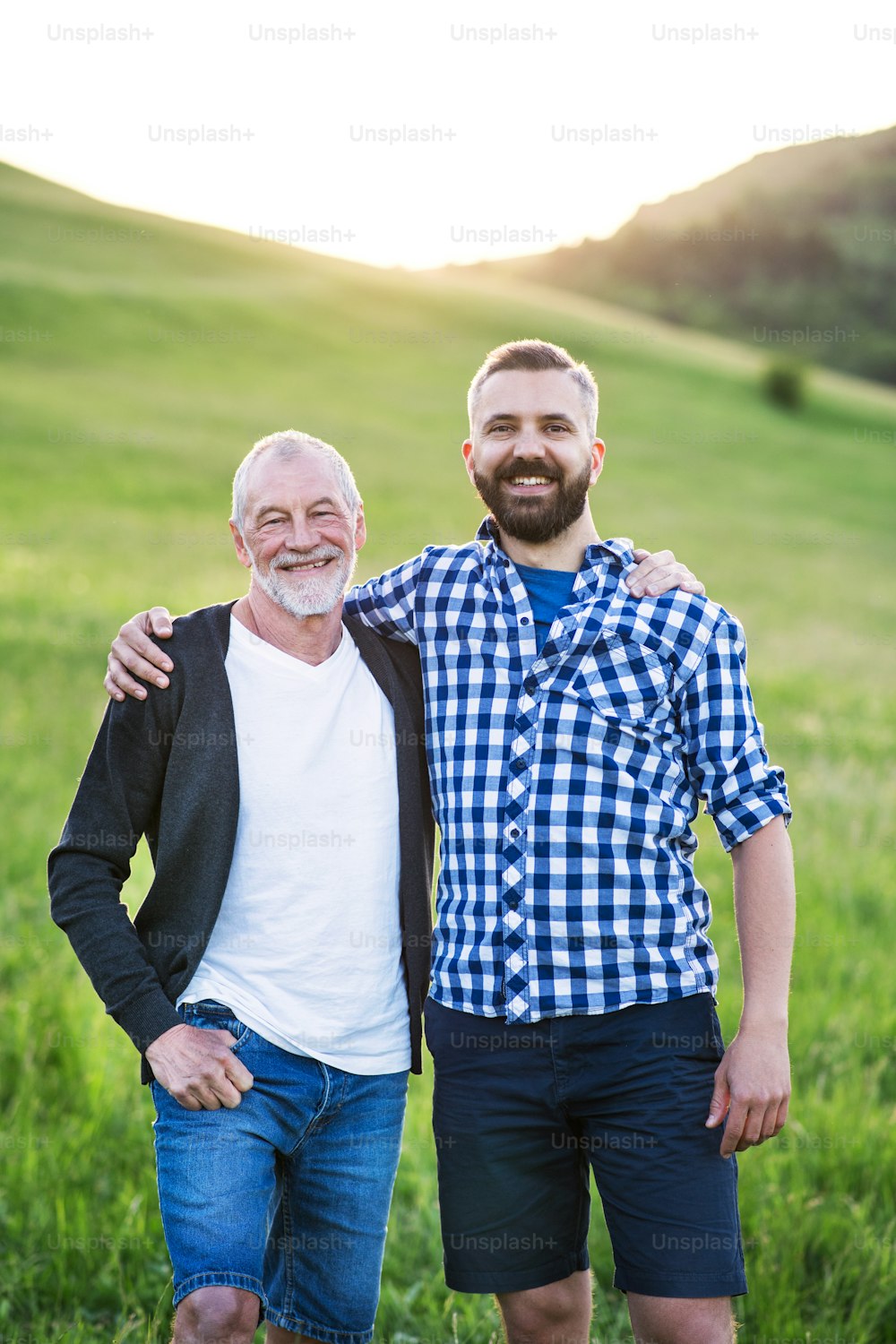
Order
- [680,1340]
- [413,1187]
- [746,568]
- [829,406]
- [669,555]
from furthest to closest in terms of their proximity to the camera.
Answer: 1. [829,406]
2. [746,568]
3. [413,1187]
4. [669,555]
5. [680,1340]

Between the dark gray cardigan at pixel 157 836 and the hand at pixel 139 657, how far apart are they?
0.03m

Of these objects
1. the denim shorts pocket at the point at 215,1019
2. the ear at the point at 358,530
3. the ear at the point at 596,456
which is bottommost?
the denim shorts pocket at the point at 215,1019

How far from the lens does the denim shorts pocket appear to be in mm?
3314

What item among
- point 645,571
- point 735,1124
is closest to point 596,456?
point 645,571

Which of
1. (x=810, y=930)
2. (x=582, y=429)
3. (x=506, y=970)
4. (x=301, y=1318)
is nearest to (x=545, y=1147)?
(x=506, y=970)

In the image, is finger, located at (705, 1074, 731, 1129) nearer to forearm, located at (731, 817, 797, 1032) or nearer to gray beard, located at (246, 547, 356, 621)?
forearm, located at (731, 817, 797, 1032)

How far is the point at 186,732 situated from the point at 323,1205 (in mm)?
1337

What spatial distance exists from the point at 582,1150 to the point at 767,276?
9871 centimetres

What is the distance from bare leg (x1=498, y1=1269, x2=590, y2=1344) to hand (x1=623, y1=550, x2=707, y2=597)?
190cm

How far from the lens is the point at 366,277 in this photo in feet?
174

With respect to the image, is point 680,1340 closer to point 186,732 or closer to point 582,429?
point 186,732

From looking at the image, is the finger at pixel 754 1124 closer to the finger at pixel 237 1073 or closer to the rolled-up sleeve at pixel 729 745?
the rolled-up sleeve at pixel 729 745

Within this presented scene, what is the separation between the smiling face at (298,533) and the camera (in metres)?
3.57

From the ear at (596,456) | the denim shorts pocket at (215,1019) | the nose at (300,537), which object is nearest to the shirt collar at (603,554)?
the ear at (596,456)
